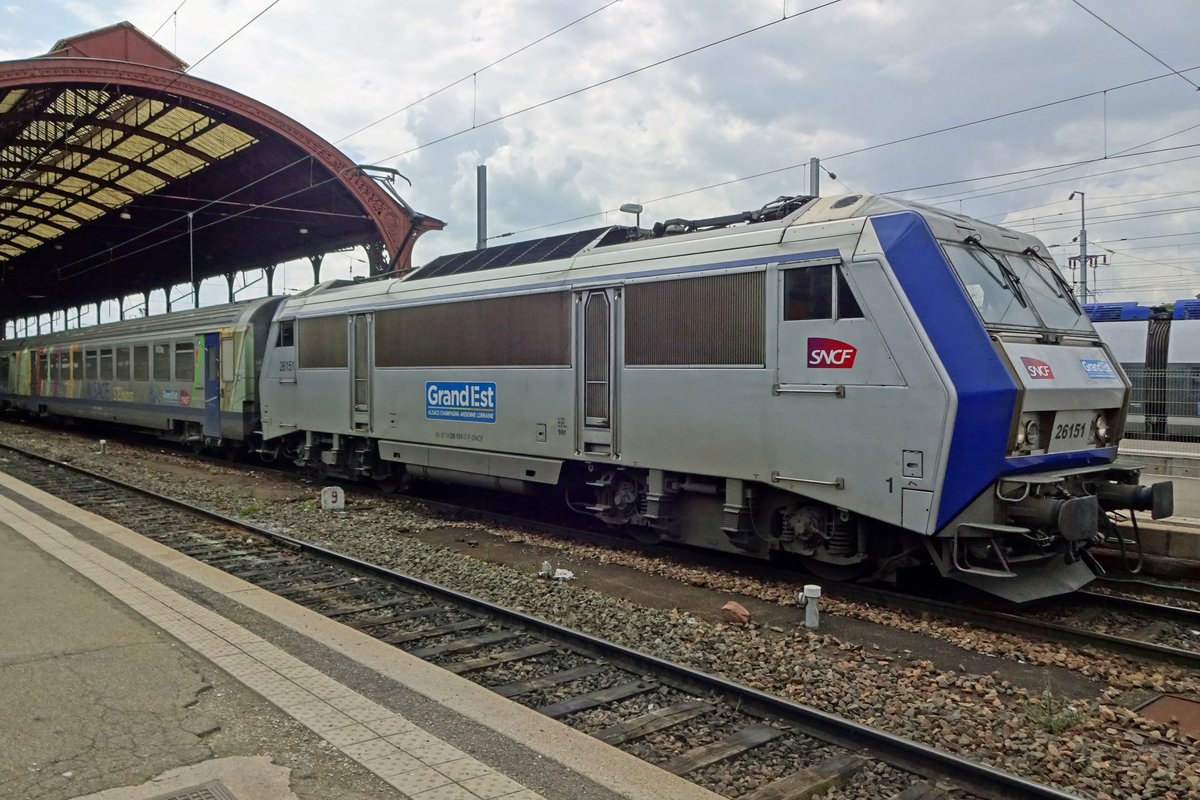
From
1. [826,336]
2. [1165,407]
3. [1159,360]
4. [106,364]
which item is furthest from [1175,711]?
[106,364]

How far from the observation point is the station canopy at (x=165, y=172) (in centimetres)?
2367

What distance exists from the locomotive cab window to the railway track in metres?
3.29

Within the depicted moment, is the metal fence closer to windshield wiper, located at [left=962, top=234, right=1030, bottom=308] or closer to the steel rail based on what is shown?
windshield wiper, located at [left=962, top=234, right=1030, bottom=308]

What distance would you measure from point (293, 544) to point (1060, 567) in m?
7.70

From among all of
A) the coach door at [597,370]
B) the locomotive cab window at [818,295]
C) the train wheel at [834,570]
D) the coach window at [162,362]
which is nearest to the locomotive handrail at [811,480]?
the train wheel at [834,570]

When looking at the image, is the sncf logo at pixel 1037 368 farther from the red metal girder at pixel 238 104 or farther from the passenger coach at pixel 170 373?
the red metal girder at pixel 238 104

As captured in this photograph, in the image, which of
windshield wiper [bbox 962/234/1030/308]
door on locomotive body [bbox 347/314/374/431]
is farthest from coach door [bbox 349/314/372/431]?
windshield wiper [bbox 962/234/1030/308]

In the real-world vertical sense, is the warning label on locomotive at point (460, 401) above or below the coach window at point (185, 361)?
below

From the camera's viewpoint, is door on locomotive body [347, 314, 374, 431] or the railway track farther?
door on locomotive body [347, 314, 374, 431]

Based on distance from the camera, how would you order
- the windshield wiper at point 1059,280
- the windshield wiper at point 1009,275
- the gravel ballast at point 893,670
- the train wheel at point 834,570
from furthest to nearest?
the windshield wiper at point 1059,280 < the train wheel at point 834,570 < the windshield wiper at point 1009,275 < the gravel ballast at point 893,670

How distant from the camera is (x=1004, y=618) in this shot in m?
6.82

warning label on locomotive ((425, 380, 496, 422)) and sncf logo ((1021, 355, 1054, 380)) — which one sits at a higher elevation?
sncf logo ((1021, 355, 1054, 380))

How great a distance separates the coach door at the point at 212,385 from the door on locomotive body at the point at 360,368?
5.86m

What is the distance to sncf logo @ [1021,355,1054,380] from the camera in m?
6.93
